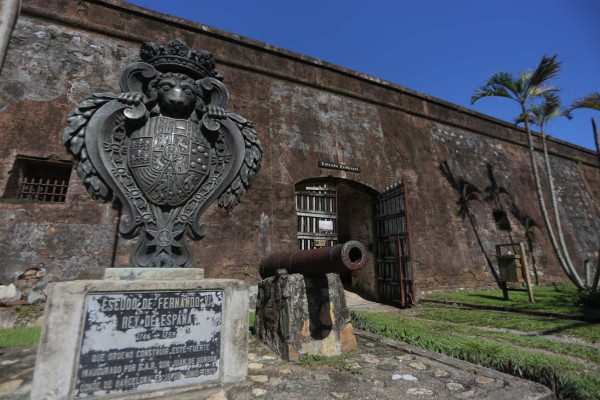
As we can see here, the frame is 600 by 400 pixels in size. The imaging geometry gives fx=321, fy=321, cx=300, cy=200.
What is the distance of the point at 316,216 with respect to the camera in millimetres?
8508

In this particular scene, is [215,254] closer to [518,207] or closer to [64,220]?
[64,220]

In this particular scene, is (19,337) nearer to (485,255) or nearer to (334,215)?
(334,215)

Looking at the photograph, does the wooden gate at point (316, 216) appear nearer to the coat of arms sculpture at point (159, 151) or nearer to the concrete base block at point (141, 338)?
the coat of arms sculpture at point (159, 151)

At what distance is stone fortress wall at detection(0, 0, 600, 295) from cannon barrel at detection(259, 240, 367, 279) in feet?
11.7

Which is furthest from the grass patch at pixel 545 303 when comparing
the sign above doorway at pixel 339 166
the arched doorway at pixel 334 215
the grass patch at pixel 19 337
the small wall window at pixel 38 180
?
the small wall window at pixel 38 180

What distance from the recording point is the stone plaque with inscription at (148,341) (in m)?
1.97

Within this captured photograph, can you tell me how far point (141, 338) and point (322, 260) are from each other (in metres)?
1.59

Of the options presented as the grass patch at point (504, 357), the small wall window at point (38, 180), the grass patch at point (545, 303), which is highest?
the small wall window at point (38, 180)

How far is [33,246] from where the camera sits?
5.64 m

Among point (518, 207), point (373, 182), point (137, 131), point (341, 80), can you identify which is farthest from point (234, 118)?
point (518, 207)

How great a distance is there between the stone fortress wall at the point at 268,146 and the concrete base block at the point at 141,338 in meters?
4.65

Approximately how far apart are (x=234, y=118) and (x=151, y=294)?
1.67 metres

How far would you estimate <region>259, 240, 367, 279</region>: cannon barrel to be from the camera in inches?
107

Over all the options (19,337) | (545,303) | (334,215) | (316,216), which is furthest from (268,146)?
(545,303)
